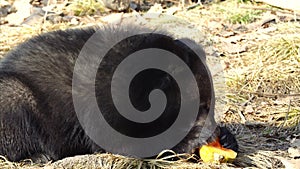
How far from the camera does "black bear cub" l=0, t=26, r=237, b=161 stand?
437cm

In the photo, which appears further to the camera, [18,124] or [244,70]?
[244,70]

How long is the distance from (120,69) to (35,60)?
66 cm

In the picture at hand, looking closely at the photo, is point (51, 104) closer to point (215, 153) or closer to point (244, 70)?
point (215, 153)

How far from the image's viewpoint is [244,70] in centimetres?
648

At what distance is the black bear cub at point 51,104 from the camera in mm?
4371

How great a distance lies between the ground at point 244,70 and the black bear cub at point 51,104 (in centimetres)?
14

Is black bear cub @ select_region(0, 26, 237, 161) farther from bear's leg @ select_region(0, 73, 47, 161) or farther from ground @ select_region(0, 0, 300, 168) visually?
ground @ select_region(0, 0, 300, 168)

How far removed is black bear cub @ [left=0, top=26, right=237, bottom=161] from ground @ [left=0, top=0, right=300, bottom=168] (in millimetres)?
144

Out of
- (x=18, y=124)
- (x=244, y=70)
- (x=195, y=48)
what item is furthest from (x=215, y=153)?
(x=244, y=70)

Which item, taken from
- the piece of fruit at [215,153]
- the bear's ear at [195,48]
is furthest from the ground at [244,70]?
the bear's ear at [195,48]

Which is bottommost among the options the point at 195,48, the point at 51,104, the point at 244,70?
the point at 244,70

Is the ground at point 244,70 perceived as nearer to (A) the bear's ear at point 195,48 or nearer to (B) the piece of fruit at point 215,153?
(B) the piece of fruit at point 215,153

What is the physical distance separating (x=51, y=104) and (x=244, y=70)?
266 cm

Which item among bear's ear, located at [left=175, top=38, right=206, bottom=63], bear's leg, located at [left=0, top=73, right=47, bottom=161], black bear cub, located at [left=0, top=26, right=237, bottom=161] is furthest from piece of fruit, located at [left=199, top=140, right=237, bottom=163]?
bear's leg, located at [left=0, top=73, right=47, bottom=161]
